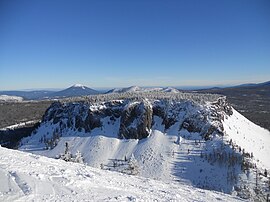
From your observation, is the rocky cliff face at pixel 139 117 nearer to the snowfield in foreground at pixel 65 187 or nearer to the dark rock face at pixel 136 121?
the dark rock face at pixel 136 121

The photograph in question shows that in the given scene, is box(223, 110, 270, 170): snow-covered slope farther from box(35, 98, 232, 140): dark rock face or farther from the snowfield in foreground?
the snowfield in foreground

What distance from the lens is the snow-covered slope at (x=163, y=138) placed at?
59734 millimetres

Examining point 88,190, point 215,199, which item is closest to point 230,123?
point 215,199

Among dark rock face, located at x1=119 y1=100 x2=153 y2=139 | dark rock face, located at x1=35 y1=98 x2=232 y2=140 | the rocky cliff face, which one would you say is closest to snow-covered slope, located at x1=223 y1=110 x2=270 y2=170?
dark rock face, located at x1=35 y1=98 x2=232 y2=140

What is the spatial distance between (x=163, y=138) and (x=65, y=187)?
5561cm

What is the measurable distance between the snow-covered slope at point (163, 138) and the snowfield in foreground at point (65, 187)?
3490 cm

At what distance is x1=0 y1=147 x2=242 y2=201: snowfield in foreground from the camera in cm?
1733

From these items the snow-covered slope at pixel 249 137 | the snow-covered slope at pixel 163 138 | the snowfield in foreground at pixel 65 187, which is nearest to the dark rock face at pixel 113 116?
the snow-covered slope at pixel 163 138

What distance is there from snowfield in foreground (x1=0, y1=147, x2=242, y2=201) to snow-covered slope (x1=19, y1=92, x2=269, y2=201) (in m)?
34.9

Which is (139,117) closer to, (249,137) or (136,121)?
(136,121)

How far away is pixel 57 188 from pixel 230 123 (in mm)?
67842

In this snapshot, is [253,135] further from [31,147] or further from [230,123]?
[31,147]

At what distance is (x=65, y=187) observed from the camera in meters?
19.1

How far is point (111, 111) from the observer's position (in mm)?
83625
